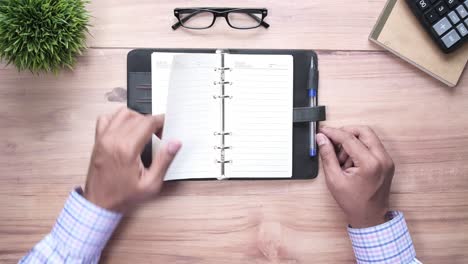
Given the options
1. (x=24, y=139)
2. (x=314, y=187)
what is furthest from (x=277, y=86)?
(x=24, y=139)

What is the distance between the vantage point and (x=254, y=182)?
29.7 inches

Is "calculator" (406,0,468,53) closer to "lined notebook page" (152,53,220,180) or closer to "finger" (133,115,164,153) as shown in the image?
"lined notebook page" (152,53,220,180)

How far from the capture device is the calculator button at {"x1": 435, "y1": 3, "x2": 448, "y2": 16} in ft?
2.42

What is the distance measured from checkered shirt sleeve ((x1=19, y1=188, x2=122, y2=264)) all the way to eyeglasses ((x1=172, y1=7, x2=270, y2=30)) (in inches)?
13.3

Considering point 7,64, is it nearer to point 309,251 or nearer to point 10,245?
point 10,245

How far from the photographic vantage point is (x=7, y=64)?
70cm

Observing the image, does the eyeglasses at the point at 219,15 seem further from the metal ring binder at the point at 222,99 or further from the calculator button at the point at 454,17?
the calculator button at the point at 454,17

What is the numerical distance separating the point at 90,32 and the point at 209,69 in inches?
8.6

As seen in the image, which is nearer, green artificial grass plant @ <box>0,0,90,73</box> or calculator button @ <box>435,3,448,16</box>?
green artificial grass plant @ <box>0,0,90,73</box>

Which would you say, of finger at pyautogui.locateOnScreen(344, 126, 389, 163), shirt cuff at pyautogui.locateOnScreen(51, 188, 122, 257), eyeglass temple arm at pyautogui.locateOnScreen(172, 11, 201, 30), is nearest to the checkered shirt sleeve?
shirt cuff at pyautogui.locateOnScreen(51, 188, 122, 257)

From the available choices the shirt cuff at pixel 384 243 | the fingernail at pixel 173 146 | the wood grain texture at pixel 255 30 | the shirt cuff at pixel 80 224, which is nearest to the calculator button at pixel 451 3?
the wood grain texture at pixel 255 30

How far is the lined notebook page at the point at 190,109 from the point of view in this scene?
0.70 metres

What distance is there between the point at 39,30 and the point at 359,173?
558 mm

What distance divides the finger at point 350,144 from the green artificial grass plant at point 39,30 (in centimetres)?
46
